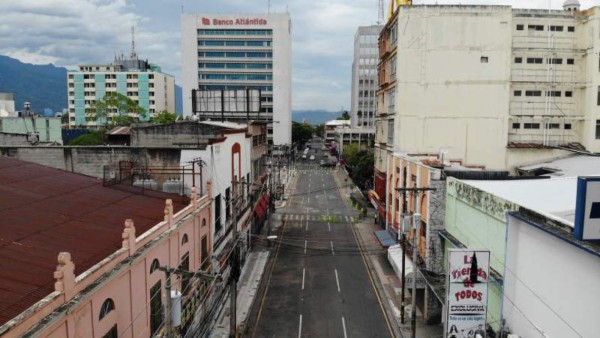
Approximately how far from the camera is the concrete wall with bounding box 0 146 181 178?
30938 mm

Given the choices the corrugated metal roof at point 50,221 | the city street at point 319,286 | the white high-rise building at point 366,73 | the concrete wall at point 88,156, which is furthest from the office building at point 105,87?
the corrugated metal roof at point 50,221

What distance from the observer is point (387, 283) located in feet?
123

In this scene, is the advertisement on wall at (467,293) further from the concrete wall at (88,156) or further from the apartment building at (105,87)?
the apartment building at (105,87)

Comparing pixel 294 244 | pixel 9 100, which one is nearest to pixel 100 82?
pixel 9 100

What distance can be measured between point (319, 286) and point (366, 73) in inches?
5065

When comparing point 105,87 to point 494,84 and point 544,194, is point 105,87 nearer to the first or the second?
point 494,84

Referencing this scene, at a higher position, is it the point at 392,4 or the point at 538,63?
the point at 392,4

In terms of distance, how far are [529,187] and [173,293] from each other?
1743 centimetres

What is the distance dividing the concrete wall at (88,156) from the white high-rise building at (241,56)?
102874 millimetres

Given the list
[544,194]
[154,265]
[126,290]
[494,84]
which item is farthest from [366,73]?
[126,290]

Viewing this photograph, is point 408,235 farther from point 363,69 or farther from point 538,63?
point 363,69

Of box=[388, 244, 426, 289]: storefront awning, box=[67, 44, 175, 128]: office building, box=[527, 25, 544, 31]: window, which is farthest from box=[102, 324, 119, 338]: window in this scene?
box=[67, 44, 175, 128]: office building

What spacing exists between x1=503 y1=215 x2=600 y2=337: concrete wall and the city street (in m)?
11.6

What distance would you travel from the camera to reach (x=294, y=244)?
50125mm
